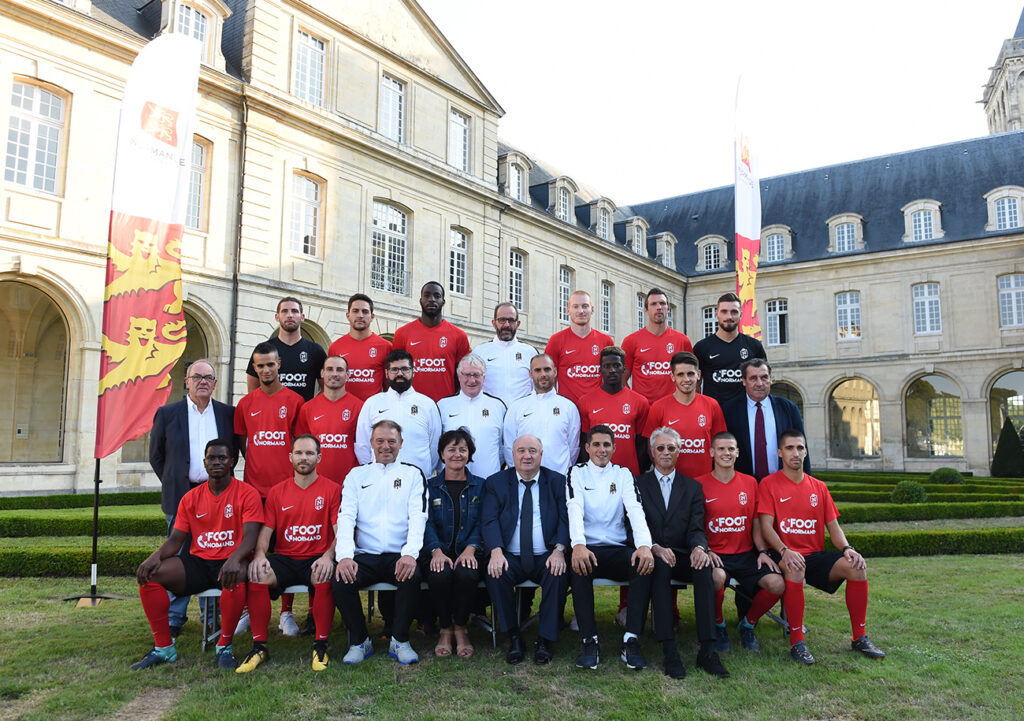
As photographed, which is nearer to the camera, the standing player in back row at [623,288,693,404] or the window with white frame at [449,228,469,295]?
the standing player in back row at [623,288,693,404]

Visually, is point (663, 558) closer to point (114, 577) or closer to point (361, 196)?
→ point (114, 577)

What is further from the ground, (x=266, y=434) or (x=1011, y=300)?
(x=1011, y=300)

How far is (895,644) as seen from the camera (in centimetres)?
485

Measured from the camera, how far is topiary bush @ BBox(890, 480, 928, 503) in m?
13.9

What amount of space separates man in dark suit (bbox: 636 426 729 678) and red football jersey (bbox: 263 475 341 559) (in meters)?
2.31

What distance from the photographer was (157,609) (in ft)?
14.9

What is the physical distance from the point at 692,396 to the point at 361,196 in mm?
14661

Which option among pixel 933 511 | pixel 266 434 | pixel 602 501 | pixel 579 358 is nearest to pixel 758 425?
pixel 602 501

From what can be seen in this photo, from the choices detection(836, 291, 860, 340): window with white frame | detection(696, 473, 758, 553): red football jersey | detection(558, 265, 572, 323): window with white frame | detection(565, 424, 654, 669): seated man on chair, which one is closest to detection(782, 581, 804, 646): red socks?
detection(696, 473, 758, 553): red football jersey

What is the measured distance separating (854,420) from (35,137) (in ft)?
96.2

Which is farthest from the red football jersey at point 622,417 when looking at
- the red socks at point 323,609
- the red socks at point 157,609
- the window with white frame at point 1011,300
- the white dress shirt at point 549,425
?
the window with white frame at point 1011,300

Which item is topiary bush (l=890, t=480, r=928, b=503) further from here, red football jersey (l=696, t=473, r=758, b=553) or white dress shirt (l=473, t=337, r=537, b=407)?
white dress shirt (l=473, t=337, r=537, b=407)

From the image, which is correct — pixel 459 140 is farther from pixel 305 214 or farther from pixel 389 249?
pixel 305 214

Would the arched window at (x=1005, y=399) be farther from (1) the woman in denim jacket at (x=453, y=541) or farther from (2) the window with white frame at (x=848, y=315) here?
(1) the woman in denim jacket at (x=453, y=541)
